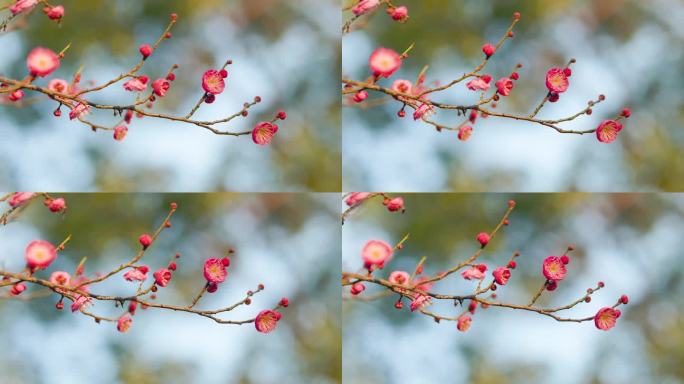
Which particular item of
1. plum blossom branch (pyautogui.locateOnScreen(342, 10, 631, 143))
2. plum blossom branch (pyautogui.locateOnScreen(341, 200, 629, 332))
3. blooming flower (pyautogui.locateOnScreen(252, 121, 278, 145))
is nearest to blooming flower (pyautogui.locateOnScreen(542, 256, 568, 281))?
plum blossom branch (pyautogui.locateOnScreen(341, 200, 629, 332))

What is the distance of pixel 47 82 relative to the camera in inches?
77.2

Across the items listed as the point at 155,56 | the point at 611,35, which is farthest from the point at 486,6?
the point at 155,56

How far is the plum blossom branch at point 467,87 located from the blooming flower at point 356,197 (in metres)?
0.20

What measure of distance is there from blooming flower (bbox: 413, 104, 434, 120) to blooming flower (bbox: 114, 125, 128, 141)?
0.65 meters

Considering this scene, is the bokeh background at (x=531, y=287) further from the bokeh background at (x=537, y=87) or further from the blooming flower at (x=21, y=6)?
the blooming flower at (x=21, y=6)

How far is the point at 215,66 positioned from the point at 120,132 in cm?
31

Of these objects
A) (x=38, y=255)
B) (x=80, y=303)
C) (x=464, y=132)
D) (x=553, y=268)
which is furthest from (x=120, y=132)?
(x=553, y=268)

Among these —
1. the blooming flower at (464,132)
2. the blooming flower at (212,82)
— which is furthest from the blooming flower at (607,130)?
the blooming flower at (212,82)

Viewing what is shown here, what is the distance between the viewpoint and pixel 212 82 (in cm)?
172

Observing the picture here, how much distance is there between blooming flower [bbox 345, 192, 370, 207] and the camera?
6.48 feet

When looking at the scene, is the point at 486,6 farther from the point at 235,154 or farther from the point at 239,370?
the point at 239,370

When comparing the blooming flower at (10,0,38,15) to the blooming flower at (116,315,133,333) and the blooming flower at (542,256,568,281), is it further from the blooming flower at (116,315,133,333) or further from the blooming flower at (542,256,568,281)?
the blooming flower at (542,256,568,281)

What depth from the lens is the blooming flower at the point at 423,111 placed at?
1837 mm

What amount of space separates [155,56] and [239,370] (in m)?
0.79
